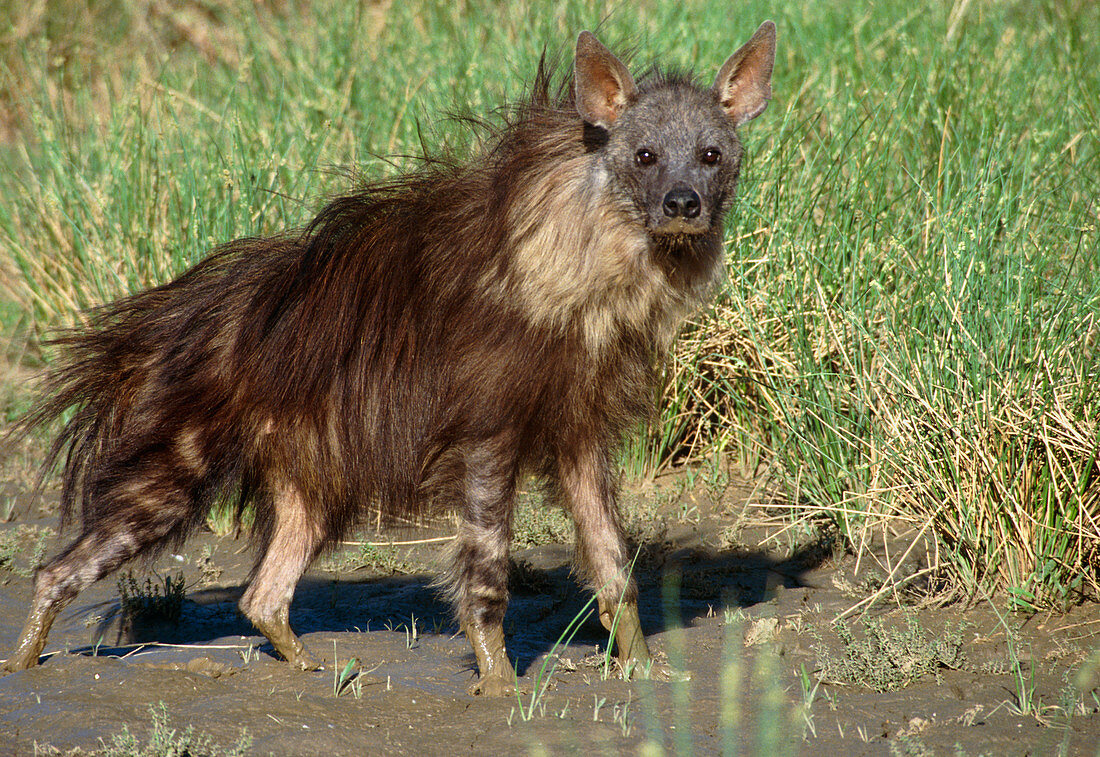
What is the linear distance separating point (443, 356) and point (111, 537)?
4.27 feet

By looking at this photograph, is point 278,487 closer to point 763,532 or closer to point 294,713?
point 294,713

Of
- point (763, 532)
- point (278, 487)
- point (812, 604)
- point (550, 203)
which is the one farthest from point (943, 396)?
point (278, 487)

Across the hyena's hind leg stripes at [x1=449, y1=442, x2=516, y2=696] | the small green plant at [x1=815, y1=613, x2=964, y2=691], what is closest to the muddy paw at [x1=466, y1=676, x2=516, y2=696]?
the hyena's hind leg stripes at [x1=449, y1=442, x2=516, y2=696]

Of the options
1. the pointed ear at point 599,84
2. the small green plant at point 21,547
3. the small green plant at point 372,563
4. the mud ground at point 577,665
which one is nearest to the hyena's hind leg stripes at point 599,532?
the mud ground at point 577,665

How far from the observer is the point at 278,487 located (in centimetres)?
408

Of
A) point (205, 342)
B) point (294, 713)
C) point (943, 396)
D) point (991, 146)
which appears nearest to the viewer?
point (294, 713)

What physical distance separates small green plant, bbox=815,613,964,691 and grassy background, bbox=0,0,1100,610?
427 millimetres

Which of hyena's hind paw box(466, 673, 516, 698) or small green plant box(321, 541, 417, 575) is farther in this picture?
small green plant box(321, 541, 417, 575)

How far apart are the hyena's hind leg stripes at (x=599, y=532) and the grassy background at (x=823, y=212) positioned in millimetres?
926

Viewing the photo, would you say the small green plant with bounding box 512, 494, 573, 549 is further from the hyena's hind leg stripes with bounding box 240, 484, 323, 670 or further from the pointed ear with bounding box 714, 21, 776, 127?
the pointed ear with bounding box 714, 21, 776, 127

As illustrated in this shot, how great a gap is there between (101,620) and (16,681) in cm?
83

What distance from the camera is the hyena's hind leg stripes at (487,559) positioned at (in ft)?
12.0

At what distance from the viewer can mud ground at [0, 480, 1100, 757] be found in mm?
3229

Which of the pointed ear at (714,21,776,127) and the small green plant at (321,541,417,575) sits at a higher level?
the pointed ear at (714,21,776,127)
